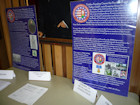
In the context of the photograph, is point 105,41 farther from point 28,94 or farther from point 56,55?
point 28,94

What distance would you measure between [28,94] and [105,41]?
0.80 m

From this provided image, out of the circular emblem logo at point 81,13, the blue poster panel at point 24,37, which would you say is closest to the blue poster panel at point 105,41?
the circular emblem logo at point 81,13

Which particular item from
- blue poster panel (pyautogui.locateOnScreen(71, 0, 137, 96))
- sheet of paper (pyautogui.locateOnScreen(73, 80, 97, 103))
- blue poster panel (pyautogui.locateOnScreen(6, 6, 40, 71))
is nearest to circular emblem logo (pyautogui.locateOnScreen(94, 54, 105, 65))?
blue poster panel (pyautogui.locateOnScreen(71, 0, 137, 96))

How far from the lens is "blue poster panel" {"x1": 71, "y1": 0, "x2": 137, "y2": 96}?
788 mm

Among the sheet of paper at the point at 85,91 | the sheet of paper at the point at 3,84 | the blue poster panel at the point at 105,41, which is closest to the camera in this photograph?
the blue poster panel at the point at 105,41

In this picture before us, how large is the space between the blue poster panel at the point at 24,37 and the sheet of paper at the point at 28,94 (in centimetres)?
27

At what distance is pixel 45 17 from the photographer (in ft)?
3.97

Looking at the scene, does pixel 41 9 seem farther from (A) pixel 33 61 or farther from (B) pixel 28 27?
(A) pixel 33 61

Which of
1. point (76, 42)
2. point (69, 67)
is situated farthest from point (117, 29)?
point (69, 67)

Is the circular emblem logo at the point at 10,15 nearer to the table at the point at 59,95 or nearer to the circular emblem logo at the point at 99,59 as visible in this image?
the table at the point at 59,95

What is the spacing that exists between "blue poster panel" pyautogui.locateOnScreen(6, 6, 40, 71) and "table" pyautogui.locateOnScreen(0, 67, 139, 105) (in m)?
0.25

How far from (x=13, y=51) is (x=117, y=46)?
4.14 ft

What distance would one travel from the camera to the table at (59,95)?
884 millimetres

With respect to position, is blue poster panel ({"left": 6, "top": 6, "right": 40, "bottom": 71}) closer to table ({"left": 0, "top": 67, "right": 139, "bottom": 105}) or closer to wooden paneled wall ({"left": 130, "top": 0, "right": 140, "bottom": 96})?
table ({"left": 0, "top": 67, "right": 139, "bottom": 105})
